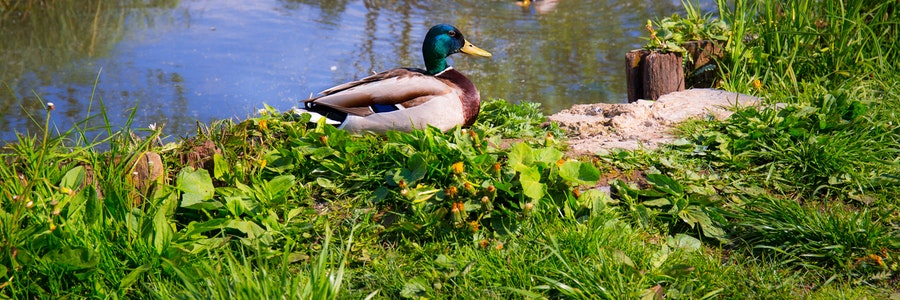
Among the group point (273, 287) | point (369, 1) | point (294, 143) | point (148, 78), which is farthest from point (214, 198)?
point (369, 1)

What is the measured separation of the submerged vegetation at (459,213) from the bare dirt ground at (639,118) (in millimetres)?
120

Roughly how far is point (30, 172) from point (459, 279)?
158cm

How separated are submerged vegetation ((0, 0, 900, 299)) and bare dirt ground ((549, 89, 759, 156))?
120mm

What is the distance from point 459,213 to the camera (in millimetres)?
2947

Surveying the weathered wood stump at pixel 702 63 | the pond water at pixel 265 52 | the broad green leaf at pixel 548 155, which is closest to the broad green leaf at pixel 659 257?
the broad green leaf at pixel 548 155

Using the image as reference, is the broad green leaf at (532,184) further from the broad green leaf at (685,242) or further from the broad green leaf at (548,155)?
the broad green leaf at (685,242)

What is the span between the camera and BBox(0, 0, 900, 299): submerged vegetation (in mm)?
2662

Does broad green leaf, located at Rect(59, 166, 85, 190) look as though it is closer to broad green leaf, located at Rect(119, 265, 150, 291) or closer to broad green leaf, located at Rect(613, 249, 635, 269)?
broad green leaf, located at Rect(119, 265, 150, 291)

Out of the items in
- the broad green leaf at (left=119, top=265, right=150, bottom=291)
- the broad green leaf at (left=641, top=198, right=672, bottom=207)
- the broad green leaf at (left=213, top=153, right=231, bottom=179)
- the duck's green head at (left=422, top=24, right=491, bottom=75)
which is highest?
the duck's green head at (left=422, top=24, right=491, bottom=75)

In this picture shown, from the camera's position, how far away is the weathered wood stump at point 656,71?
15.2ft

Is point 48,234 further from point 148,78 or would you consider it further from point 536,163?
point 148,78

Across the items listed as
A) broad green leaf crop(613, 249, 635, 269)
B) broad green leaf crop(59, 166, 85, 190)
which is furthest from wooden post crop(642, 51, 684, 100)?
broad green leaf crop(59, 166, 85, 190)

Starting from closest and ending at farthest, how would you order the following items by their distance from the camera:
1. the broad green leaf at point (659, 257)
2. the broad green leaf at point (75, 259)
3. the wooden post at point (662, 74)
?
the broad green leaf at point (75, 259) < the broad green leaf at point (659, 257) < the wooden post at point (662, 74)

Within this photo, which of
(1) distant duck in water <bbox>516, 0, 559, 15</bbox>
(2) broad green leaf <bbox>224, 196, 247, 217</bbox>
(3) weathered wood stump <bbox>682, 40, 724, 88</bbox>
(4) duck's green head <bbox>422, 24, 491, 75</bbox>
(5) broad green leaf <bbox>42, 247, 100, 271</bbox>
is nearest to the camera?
(5) broad green leaf <bbox>42, 247, 100, 271</bbox>
